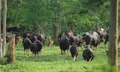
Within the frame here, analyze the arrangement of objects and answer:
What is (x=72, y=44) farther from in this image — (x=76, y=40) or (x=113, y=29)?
(x=113, y=29)

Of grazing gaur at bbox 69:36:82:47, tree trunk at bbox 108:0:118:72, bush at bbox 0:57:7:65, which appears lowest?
bush at bbox 0:57:7:65

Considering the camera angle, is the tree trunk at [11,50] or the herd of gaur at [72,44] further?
the herd of gaur at [72,44]

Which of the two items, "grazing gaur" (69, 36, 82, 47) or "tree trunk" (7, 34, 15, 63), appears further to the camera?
"grazing gaur" (69, 36, 82, 47)

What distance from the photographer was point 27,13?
34188mm

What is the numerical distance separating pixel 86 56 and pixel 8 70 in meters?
6.23

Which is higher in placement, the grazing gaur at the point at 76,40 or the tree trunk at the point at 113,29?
the tree trunk at the point at 113,29

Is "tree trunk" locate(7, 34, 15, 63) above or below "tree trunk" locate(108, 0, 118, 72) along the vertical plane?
below

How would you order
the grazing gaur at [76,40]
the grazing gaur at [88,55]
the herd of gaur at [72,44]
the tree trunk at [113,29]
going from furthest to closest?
the grazing gaur at [76,40] → the herd of gaur at [72,44] → the grazing gaur at [88,55] → the tree trunk at [113,29]

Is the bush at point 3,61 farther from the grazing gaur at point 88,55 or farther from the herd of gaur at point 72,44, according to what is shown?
the grazing gaur at point 88,55

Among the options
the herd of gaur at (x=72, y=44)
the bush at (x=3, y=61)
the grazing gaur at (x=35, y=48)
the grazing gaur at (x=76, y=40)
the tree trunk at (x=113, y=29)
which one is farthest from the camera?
the grazing gaur at (x=76, y=40)

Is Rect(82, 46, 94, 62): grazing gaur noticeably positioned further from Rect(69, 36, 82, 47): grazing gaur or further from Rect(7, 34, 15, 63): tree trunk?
Rect(69, 36, 82, 47): grazing gaur

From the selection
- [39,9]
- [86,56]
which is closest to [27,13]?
[39,9]

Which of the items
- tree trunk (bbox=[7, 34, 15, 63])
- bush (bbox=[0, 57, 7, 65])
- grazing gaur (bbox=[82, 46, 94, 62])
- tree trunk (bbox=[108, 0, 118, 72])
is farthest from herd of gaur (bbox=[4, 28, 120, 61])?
tree trunk (bbox=[108, 0, 118, 72])

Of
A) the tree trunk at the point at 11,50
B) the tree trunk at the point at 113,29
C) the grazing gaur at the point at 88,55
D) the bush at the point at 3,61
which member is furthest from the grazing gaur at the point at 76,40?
the tree trunk at the point at 113,29
